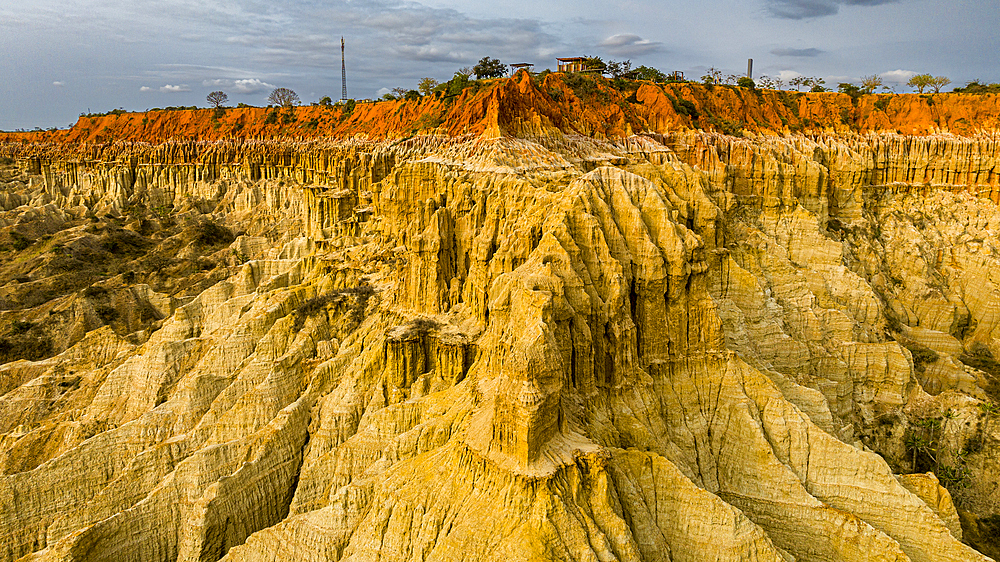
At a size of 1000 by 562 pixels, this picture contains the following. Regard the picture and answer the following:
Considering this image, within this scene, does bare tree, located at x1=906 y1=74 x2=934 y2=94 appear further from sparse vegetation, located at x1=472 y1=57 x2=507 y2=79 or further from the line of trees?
sparse vegetation, located at x1=472 y1=57 x2=507 y2=79

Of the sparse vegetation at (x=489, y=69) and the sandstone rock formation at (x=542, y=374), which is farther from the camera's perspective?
the sparse vegetation at (x=489, y=69)

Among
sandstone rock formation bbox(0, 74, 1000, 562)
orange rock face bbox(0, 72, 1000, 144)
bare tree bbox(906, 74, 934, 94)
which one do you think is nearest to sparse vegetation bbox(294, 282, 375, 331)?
sandstone rock formation bbox(0, 74, 1000, 562)

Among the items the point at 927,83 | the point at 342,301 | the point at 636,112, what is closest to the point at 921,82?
the point at 927,83

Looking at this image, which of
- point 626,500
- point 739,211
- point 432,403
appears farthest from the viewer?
point 739,211

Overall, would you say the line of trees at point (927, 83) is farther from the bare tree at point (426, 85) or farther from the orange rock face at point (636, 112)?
the bare tree at point (426, 85)

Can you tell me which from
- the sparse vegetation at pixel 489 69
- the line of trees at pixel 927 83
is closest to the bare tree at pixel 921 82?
the line of trees at pixel 927 83

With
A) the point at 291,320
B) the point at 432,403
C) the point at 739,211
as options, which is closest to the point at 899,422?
the point at 739,211

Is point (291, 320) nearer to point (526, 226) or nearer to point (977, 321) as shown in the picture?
point (526, 226)

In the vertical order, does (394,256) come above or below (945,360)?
above

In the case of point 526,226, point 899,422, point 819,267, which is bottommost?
point 899,422
